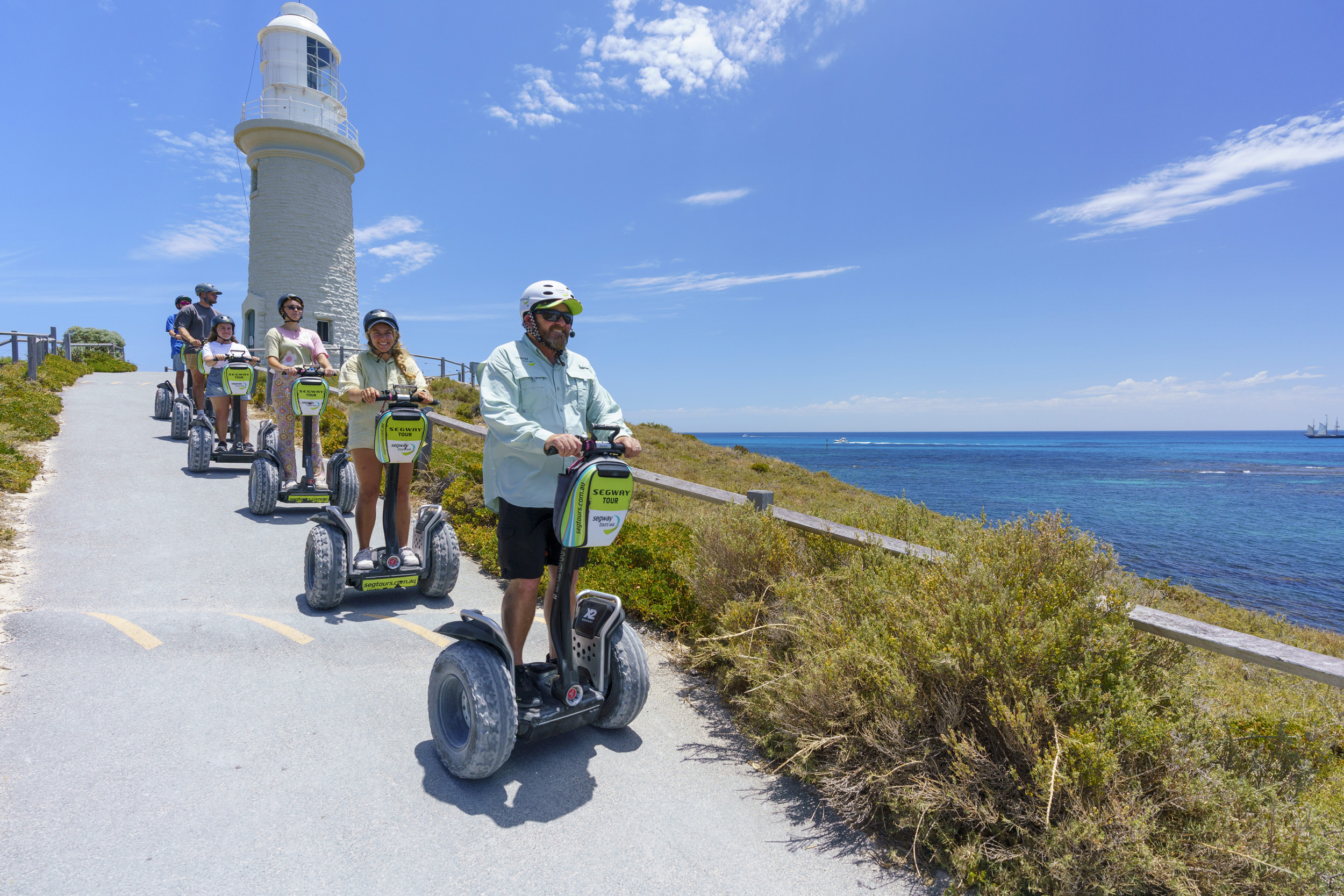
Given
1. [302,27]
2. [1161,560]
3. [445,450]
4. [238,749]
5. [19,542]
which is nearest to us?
[238,749]

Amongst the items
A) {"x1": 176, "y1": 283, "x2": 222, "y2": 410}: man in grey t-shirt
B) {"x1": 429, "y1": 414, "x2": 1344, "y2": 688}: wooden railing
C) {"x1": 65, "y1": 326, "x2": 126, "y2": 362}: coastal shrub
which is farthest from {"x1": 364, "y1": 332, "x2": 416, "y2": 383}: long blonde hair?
{"x1": 65, "y1": 326, "x2": 126, "y2": 362}: coastal shrub

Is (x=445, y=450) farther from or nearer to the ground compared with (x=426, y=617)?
farther from the ground

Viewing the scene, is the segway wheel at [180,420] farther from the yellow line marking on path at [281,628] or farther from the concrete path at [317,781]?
the yellow line marking on path at [281,628]

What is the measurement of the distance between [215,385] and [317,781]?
8538 mm

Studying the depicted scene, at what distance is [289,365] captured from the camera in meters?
6.91

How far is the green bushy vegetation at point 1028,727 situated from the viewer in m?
2.13

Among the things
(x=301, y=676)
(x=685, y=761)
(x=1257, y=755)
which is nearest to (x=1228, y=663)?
(x=1257, y=755)

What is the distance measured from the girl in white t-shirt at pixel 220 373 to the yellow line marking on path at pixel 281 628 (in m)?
5.67

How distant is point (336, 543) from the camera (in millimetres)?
4594

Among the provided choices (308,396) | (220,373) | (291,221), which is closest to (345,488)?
(308,396)

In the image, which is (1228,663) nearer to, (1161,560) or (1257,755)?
(1257,755)

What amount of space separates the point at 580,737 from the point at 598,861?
0.95m

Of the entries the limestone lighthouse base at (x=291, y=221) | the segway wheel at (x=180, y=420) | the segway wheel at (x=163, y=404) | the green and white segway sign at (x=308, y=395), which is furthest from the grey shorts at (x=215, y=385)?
the limestone lighthouse base at (x=291, y=221)

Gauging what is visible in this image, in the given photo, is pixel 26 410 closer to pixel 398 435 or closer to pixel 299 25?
pixel 398 435
